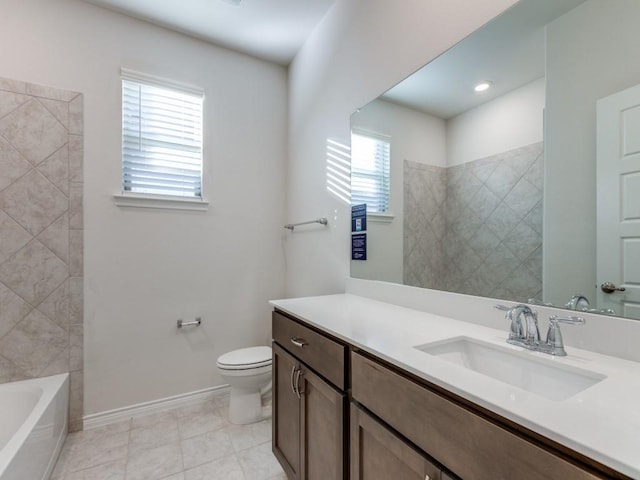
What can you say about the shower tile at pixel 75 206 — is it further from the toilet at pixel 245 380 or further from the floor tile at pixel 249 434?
the floor tile at pixel 249 434

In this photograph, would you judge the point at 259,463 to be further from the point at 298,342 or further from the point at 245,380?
the point at 298,342

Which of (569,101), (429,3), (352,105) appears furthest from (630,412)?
(352,105)

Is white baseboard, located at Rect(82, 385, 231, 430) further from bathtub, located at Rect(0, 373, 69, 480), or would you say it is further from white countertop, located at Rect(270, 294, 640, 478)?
white countertop, located at Rect(270, 294, 640, 478)

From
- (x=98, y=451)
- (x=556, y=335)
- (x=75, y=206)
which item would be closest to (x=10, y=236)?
(x=75, y=206)

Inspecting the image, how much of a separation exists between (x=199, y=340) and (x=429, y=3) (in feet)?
8.41

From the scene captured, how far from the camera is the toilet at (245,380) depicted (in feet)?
6.59

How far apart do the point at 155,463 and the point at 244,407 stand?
0.56 meters

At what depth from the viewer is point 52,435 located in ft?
5.34

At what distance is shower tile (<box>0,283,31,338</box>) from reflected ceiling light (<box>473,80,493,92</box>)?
108 inches

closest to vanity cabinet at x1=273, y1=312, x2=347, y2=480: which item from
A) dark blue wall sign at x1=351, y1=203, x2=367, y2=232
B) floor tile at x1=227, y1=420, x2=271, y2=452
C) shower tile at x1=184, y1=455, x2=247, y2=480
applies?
shower tile at x1=184, y1=455, x2=247, y2=480

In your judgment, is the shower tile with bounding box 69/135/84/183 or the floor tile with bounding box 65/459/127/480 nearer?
the floor tile with bounding box 65/459/127/480

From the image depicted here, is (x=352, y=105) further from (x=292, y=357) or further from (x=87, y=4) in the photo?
(x=87, y=4)

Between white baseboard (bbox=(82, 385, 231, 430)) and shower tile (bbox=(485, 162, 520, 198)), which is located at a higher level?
shower tile (bbox=(485, 162, 520, 198))

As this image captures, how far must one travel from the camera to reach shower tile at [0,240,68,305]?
73.5 inches
